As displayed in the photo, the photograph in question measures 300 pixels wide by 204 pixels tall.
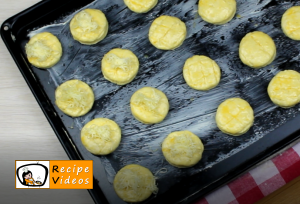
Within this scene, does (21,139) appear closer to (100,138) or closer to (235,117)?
(100,138)

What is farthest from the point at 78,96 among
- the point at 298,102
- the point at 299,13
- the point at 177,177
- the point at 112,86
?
the point at 299,13

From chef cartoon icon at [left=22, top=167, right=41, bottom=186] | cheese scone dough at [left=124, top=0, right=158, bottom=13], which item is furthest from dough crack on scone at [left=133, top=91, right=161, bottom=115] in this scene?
chef cartoon icon at [left=22, top=167, right=41, bottom=186]

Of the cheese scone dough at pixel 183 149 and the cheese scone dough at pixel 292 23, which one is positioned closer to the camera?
the cheese scone dough at pixel 183 149

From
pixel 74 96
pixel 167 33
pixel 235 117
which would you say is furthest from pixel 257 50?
pixel 74 96

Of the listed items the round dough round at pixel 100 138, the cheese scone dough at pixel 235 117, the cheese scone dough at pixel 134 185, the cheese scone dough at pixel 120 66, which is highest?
the cheese scone dough at pixel 120 66

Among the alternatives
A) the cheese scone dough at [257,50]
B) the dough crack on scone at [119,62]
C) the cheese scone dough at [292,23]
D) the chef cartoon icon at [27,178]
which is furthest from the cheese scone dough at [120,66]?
the cheese scone dough at [292,23]

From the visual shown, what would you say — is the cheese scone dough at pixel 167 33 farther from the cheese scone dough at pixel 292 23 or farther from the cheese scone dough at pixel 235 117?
the cheese scone dough at pixel 292 23
